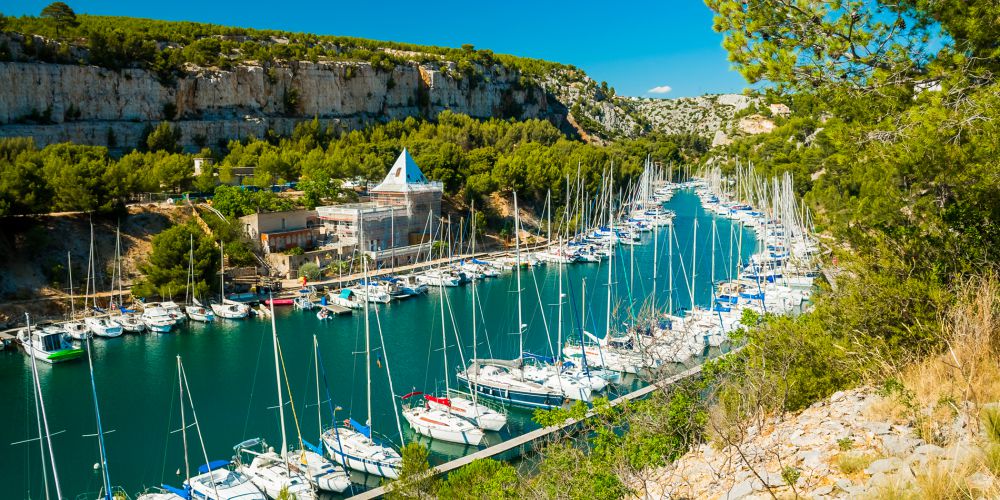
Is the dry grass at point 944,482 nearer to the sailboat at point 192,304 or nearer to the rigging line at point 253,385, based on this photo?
the rigging line at point 253,385

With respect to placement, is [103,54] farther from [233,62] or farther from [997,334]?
[997,334]

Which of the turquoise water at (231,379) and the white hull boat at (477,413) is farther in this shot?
the white hull boat at (477,413)

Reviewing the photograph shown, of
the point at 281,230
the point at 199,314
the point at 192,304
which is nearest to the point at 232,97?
the point at 281,230

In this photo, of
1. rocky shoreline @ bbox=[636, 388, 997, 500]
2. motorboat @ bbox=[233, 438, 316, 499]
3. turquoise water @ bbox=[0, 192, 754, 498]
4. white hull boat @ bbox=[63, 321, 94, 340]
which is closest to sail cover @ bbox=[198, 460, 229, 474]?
motorboat @ bbox=[233, 438, 316, 499]

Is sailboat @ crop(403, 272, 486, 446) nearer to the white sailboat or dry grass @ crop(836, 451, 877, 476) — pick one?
the white sailboat

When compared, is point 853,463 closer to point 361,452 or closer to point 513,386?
point 361,452

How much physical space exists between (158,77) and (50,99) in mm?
9116

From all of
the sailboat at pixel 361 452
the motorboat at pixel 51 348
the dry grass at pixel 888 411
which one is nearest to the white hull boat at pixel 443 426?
the sailboat at pixel 361 452

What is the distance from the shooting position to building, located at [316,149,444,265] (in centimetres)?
4241

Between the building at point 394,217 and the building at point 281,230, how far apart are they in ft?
4.87

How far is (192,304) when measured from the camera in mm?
32750

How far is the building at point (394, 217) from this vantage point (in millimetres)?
42406

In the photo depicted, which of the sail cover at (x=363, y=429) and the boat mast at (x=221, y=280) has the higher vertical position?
the boat mast at (x=221, y=280)

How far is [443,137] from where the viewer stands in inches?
2864
